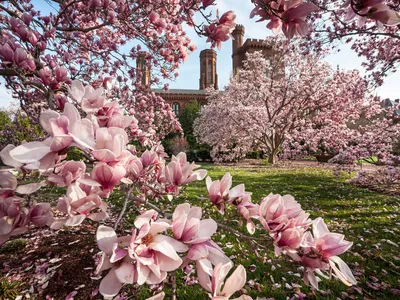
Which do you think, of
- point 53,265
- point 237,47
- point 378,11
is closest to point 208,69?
point 237,47

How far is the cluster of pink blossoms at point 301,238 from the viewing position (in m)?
0.70

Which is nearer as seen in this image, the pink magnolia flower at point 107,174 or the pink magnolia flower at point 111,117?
the pink magnolia flower at point 107,174

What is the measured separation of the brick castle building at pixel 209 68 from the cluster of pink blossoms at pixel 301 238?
26.7 metres

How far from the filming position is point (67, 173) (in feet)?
2.36

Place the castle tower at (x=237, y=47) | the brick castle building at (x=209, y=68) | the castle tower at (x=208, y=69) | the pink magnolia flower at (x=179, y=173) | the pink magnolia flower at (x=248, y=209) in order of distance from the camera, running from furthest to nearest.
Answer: the castle tower at (x=208, y=69)
the castle tower at (x=237, y=47)
the brick castle building at (x=209, y=68)
the pink magnolia flower at (x=179, y=173)
the pink magnolia flower at (x=248, y=209)

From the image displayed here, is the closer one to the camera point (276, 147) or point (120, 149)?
point (120, 149)

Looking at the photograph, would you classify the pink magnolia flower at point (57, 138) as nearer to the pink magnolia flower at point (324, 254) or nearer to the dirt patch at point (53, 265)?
the pink magnolia flower at point (324, 254)

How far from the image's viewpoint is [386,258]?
267cm

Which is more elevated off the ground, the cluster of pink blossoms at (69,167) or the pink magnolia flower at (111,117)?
the pink magnolia flower at (111,117)

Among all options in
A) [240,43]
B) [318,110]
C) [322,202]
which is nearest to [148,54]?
[322,202]

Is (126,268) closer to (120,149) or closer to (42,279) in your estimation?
(120,149)

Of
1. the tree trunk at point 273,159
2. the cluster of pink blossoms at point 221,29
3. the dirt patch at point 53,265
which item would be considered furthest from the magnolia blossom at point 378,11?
the tree trunk at point 273,159

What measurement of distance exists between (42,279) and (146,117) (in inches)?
125

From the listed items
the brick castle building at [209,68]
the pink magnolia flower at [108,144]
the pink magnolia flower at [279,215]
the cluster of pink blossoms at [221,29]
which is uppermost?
the brick castle building at [209,68]
